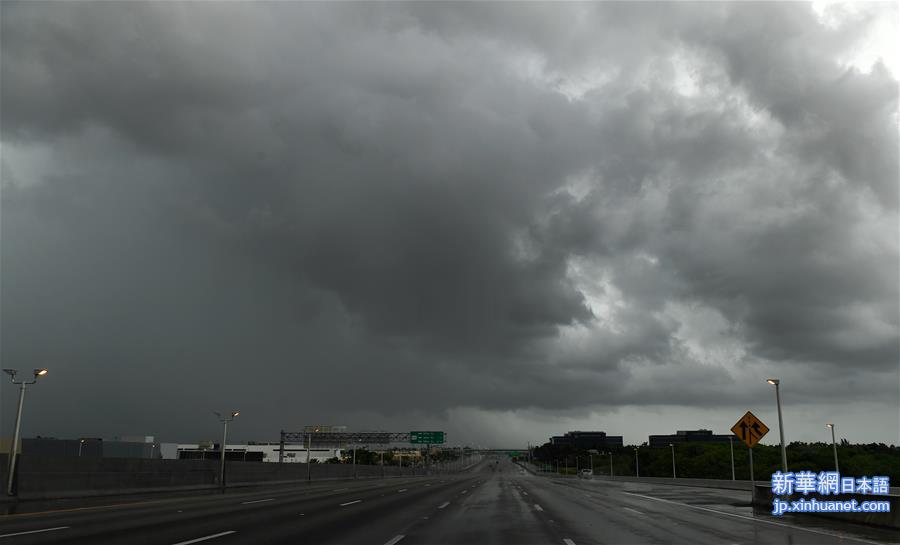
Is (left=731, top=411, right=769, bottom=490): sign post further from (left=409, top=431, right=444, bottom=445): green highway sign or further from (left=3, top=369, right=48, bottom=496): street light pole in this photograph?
(left=409, top=431, right=444, bottom=445): green highway sign

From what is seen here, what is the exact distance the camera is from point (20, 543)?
1261 centimetres

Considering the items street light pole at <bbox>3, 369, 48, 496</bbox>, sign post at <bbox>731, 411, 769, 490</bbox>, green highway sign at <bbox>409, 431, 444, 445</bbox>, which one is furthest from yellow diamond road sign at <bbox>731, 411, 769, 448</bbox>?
green highway sign at <bbox>409, 431, 444, 445</bbox>

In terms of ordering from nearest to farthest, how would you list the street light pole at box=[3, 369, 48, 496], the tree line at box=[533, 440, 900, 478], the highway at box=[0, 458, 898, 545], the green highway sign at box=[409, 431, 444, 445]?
the highway at box=[0, 458, 898, 545] → the street light pole at box=[3, 369, 48, 496] → the tree line at box=[533, 440, 900, 478] → the green highway sign at box=[409, 431, 444, 445]

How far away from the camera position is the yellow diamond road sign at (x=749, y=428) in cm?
2894

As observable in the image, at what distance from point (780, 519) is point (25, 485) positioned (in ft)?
101

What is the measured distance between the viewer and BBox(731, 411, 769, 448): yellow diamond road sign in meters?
28.9

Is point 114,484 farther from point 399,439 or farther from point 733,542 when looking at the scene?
point 399,439

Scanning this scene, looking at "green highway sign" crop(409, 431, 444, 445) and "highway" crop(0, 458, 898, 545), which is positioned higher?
"highway" crop(0, 458, 898, 545)

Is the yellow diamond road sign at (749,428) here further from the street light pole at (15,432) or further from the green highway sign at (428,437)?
the green highway sign at (428,437)

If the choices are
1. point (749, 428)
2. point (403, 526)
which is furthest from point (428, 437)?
point (403, 526)

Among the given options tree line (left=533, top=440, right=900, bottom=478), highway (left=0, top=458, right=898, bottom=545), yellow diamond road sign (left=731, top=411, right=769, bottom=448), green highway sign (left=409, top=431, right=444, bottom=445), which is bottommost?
tree line (left=533, top=440, right=900, bottom=478)

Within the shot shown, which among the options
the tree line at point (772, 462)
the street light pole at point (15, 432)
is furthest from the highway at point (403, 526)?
the tree line at point (772, 462)

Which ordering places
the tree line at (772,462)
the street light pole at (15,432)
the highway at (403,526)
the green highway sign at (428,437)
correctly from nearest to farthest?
the highway at (403,526) → the street light pole at (15,432) → the tree line at (772,462) → the green highway sign at (428,437)

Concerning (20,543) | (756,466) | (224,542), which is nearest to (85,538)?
(20,543)
